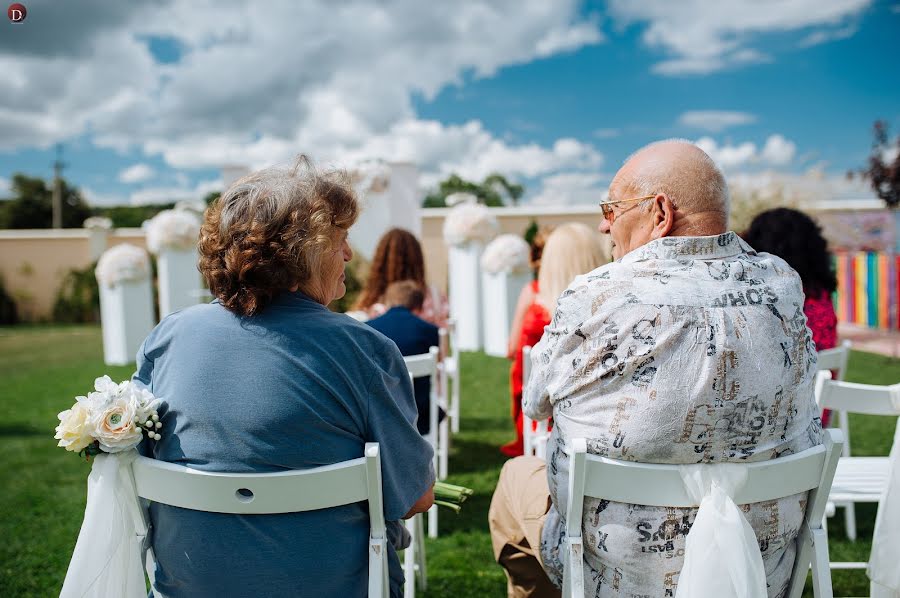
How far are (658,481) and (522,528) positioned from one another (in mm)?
638

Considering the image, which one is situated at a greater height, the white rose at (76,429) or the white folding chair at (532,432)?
the white rose at (76,429)

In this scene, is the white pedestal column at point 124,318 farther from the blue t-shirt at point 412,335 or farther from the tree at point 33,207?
the tree at point 33,207

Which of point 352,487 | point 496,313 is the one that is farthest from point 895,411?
point 496,313

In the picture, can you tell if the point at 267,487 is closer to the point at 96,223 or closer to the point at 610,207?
the point at 610,207

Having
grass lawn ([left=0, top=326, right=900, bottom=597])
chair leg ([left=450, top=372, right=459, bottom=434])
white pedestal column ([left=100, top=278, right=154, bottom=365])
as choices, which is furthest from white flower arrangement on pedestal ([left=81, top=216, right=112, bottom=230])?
chair leg ([left=450, top=372, right=459, bottom=434])

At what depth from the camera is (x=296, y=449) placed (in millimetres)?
1367

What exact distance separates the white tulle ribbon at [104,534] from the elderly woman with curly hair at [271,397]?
0.08 metres

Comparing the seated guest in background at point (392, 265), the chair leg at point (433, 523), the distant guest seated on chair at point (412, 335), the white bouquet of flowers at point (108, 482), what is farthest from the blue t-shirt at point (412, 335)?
the white bouquet of flowers at point (108, 482)

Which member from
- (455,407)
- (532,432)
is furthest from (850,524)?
(455,407)

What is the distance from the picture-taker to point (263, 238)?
1391mm

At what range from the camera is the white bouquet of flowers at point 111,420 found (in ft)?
4.42

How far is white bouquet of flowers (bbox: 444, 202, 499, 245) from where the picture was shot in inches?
385

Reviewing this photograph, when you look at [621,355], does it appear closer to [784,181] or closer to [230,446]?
[230,446]

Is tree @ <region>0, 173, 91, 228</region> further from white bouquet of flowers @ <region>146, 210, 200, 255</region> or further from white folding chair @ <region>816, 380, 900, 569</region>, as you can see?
white folding chair @ <region>816, 380, 900, 569</region>
